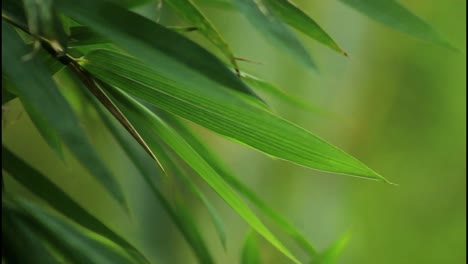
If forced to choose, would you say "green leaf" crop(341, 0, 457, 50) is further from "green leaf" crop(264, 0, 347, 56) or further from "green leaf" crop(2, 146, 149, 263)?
"green leaf" crop(2, 146, 149, 263)

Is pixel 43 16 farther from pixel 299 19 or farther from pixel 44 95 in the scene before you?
pixel 299 19

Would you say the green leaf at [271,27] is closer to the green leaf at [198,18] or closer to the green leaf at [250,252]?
the green leaf at [198,18]

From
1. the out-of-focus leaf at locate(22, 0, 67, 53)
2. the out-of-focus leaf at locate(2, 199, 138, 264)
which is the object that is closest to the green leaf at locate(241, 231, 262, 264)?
the out-of-focus leaf at locate(2, 199, 138, 264)

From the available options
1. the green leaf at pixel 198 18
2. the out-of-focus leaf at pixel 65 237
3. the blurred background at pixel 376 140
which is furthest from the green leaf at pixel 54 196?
the blurred background at pixel 376 140

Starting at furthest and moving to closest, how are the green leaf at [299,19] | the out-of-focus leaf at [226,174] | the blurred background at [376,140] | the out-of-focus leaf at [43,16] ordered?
the blurred background at [376,140]
the out-of-focus leaf at [226,174]
the green leaf at [299,19]
the out-of-focus leaf at [43,16]

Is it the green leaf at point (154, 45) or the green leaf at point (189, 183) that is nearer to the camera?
the green leaf at point (154, 45)

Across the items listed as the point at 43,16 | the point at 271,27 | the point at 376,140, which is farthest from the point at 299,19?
the point at 376,140
